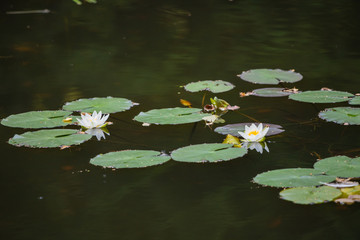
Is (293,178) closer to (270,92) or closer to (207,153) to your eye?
(207,153)

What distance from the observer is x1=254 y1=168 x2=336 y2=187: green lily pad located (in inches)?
74.6

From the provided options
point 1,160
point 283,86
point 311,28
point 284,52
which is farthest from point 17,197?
point 311,28

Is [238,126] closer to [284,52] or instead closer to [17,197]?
[17,197]

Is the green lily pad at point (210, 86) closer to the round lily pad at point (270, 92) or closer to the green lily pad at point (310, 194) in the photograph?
the round lily pad at point (270, 92)

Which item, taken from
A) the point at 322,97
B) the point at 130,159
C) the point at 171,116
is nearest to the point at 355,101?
the point at 322,97

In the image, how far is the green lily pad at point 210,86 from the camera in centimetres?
302

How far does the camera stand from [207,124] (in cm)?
262

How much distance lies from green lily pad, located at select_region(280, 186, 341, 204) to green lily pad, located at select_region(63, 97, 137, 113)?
1060 mm

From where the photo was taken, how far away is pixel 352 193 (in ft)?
6.10

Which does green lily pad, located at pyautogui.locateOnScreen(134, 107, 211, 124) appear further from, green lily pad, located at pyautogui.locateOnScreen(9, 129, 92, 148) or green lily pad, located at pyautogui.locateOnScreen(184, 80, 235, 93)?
green lily pad, located at pyautogui.locateOnScreen(184, 80, 235, 93)

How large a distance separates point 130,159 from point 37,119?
648 millimetres

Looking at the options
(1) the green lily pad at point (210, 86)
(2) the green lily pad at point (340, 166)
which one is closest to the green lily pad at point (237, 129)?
(2) the green lily pad at point (340, 166)

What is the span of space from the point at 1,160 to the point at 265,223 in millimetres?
1115

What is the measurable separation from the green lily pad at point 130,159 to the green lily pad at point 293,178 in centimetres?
38
